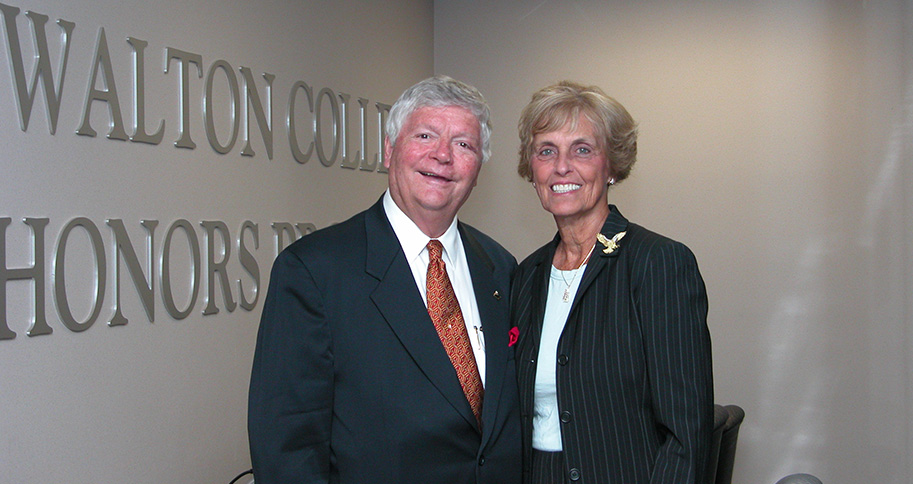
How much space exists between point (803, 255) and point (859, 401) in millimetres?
821

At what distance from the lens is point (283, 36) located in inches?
139

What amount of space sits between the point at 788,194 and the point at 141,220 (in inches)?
133

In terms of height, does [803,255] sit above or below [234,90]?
below

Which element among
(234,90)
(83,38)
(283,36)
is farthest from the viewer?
(283,36)

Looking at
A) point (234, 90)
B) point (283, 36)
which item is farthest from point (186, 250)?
point (283, 36)

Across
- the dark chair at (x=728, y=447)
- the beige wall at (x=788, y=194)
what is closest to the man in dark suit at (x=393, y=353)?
the dark chair at (x=728, y=447)

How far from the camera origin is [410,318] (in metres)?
1.88

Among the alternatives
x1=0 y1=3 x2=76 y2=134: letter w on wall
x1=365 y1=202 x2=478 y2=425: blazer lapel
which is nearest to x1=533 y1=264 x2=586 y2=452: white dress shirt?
x1=365 y1=202 x2=478 y2=425: blazer lapel

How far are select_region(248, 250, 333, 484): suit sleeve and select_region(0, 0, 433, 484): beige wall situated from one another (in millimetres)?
893

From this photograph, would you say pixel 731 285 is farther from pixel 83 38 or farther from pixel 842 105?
pixel 83 38

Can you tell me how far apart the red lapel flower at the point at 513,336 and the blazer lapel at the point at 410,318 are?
283 millimetres

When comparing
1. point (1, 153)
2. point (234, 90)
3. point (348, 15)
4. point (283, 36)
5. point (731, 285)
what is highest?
point (348, 15)

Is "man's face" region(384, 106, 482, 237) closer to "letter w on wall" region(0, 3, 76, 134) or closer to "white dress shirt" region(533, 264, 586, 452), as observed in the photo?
"white dress shirt" region(533, 264, 586, 452)

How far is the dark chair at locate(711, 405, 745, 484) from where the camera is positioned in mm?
3355
